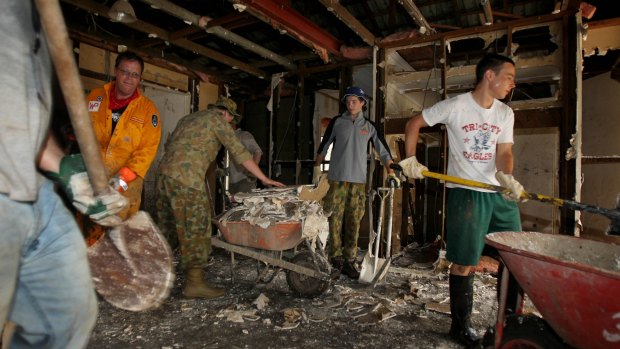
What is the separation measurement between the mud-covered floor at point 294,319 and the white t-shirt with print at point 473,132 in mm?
1239

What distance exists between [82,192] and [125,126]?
2248 mm

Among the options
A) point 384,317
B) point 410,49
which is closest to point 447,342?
point 384,317

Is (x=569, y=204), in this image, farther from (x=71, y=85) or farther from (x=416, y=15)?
(x=416, y=15)

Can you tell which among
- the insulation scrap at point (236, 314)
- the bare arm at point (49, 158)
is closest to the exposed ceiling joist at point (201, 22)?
the insulation scrap at point (236, 314)

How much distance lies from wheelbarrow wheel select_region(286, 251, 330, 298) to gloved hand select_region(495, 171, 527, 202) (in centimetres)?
173

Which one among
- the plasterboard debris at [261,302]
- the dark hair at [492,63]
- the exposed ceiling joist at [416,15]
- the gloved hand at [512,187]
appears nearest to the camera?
the gloved hand at [512,187]

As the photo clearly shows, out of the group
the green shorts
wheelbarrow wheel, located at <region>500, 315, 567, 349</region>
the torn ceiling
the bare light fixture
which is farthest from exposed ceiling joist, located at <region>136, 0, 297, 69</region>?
wheelbarrow wheel, located at <region>500, 315, 567, 349</region>

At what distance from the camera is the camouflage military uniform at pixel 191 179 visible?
320 centimetres

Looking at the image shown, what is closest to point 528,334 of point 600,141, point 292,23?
point 292,23

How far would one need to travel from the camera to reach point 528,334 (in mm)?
1667

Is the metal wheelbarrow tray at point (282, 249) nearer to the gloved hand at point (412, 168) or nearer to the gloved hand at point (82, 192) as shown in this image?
the gloved hand at point (412, 168)

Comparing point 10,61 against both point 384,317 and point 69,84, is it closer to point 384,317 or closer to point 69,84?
point 69,84

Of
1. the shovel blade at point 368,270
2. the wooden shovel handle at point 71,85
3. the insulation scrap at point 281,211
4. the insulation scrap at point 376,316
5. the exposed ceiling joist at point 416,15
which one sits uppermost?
the exposed ceiling joist at point 416,15

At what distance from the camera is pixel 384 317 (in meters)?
2.90
